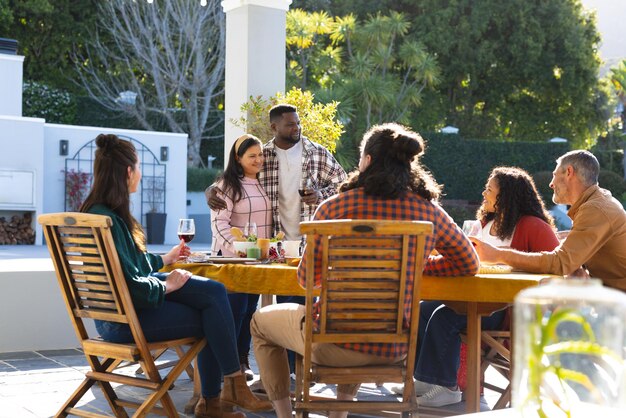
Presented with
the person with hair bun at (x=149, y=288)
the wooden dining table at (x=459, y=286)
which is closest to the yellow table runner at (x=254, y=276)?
the wooden dining table at (x=459, y=286)

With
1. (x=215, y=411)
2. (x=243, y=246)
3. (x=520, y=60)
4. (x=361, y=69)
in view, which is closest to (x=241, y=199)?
(x=243, y=246)

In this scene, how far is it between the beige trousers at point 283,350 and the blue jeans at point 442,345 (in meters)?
0.88

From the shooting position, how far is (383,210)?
3.10m

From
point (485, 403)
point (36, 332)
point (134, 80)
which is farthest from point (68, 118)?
point (485, 403)

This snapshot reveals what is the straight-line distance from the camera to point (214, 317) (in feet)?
11.8

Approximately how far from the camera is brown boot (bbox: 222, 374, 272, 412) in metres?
3.78

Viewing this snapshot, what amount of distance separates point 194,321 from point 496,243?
4.89ft

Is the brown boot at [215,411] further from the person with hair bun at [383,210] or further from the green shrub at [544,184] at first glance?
the green shrub at [544,184]

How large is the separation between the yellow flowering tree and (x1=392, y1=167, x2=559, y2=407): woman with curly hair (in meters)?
2.41

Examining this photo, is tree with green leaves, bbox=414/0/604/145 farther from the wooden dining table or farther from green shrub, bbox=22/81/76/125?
the wooden dining table

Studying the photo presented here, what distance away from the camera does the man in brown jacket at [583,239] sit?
11.8 feet

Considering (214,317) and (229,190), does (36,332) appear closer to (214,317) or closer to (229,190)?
(229,190)

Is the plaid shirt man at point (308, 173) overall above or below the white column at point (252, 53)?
below

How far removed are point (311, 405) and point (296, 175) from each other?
7.43 ft
